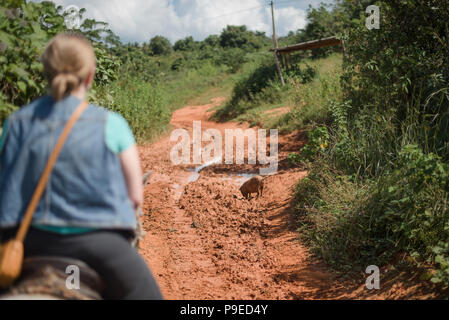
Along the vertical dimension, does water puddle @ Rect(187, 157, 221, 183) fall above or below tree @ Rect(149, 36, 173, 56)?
below

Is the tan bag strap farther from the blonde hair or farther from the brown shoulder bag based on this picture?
the blonde hair

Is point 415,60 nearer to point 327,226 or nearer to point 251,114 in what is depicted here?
point 327,226

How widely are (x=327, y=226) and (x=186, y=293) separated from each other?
172 cm

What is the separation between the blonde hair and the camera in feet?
5.69

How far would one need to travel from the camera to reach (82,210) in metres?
1.70

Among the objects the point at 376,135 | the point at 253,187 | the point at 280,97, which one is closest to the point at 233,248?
the point at 253,187

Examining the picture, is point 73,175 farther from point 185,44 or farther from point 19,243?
point 185,44

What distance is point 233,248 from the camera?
16.1 feet

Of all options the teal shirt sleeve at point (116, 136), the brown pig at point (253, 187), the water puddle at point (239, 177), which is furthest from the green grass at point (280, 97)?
the teal shirt sleeve at point (116, 136)

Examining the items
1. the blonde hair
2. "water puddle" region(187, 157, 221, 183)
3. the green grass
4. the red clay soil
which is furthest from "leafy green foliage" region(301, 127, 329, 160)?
the blonde hair

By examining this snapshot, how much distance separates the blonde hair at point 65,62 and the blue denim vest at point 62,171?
6cm

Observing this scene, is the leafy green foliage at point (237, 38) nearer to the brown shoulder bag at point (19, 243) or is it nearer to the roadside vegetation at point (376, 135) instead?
the roadside vegetation at point (376, 135)

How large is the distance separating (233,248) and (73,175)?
3.44 meters

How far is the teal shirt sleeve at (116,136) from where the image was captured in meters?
1.75
